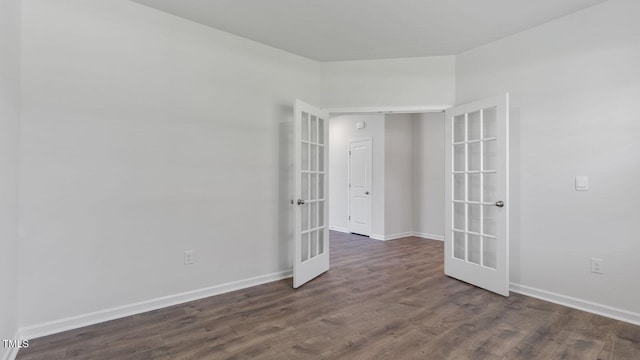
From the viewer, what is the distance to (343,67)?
157 inches

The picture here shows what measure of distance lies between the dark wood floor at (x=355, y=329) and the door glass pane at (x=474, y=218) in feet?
2.10

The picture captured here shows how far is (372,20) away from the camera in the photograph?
2.97 meters

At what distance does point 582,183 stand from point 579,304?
1.09m

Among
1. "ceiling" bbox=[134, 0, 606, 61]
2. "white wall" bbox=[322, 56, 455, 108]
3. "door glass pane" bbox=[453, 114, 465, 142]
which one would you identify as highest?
"ceiling" bbox=[134, 0, 606, 61]

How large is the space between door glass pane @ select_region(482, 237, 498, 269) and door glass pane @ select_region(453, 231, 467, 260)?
25cm

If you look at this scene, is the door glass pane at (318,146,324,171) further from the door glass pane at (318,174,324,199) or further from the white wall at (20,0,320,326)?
the white wall at (20,0,320,326)

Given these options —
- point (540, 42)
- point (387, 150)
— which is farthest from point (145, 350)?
point (387, 150)

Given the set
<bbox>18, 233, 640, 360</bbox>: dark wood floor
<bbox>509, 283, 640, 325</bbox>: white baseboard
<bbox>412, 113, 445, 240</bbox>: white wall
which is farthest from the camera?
<bbox>412, 113, 445, 240</bbox>: white wall

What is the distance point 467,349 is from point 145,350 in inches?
85.9

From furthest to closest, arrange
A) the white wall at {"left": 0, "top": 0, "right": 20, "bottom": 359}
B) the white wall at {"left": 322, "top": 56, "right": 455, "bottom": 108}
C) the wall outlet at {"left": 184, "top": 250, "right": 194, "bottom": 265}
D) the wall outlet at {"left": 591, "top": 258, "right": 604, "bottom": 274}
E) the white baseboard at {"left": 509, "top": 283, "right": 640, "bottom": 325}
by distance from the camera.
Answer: the white wall at {"left": 322, "top": 56, "right": 455, "bottom": 108} < the wall outlet at {"left": 184, "top": 250, "right": 194, "bottom": 265} < the wall outlet at {"left": 591, "top": 258, "right": 604, "bottom": 274} < the white baseboard at {"left": 509, "top": 283, "right": 640, "bottom": 325} < the white wall at {"left": 0, "top": 0, "right": 20, "bottom": 359}

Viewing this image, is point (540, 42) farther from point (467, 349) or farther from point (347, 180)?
point (347, 180)

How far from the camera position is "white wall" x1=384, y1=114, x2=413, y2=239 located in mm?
6152

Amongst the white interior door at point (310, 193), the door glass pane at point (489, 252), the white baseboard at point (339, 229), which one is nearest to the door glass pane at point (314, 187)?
the white interior door at point (310, 193)

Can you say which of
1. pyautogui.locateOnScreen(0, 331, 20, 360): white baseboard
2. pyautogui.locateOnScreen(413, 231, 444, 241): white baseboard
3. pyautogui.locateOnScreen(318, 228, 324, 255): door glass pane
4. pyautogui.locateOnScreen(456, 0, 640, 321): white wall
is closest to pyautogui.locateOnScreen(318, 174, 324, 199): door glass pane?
pyautogui.locateOnScreen(318, 228, 324, 255): door glass pane
